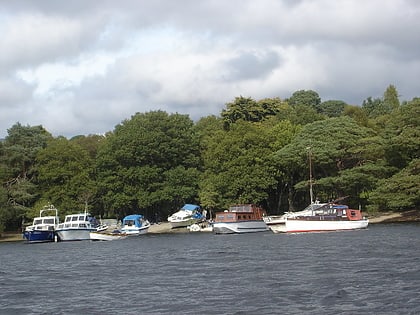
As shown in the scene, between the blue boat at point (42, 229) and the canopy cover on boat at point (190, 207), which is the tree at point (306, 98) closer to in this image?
the canopy cover on boat at point (190, 207)

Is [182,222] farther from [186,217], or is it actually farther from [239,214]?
[239,214]

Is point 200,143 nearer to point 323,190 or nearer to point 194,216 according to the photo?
point 194,216

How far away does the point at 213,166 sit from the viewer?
101m

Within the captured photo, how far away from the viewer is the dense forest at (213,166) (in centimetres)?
8881

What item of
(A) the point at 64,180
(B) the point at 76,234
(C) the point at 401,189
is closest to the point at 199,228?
(B) the point at 76,234

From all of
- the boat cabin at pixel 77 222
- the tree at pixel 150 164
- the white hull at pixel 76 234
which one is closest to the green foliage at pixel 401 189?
the tree at pixel 150 164

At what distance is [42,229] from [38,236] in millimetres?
1227

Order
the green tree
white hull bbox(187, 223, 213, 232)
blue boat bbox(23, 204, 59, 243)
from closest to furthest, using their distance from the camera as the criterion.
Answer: blue boat bbox(23, 204, 59, 243), white hull bbox(187, 223, 213, 232), the green tree

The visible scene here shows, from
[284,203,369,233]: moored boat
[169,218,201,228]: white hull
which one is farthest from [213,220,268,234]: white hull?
[169,218,201,228]: white hull

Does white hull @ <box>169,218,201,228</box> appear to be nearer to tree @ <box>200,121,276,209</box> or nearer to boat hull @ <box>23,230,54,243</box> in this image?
tree @ <box>200,121,276,209</box>

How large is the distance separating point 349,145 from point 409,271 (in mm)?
58067

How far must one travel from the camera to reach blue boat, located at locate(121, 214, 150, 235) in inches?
3738

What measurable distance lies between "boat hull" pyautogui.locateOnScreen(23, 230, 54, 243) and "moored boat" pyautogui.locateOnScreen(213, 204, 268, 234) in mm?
23841

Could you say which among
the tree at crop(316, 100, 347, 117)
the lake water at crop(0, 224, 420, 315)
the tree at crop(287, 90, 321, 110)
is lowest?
the lake water at crop(0, 224, 420, 315)
